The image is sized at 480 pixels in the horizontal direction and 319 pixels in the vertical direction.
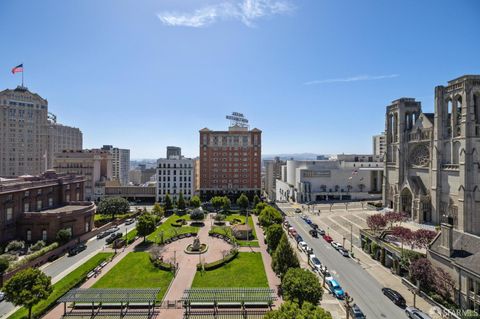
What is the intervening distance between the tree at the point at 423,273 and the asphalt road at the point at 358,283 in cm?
527

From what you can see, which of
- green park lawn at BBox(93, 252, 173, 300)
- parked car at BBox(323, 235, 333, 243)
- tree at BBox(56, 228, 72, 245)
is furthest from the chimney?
tree at BBox(56, 228, 72, 245)

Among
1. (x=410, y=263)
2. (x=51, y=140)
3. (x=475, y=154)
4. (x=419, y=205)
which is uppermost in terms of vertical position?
(x=51, y=140)

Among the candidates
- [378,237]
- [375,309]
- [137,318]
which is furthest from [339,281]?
[137,318]

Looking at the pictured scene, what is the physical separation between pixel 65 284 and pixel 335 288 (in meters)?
40.5

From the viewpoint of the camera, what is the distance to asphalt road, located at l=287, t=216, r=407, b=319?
31.1m

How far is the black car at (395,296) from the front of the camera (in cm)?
3209

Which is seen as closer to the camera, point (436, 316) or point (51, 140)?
point (436, 316)

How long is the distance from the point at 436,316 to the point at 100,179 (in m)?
125

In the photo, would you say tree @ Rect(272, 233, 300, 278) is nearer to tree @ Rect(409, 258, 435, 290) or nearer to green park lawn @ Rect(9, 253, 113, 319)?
tree @ Rect(409, 258, 435, 290)

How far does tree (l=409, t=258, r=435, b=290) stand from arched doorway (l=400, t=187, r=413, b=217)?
4067cm

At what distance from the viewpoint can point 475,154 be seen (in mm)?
52062

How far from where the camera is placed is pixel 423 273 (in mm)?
33469

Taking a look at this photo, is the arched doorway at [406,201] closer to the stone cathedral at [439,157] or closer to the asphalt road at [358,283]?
the stone cathedral at [439,157]

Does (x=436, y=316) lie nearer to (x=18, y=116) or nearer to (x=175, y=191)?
(x=175, y=191)
